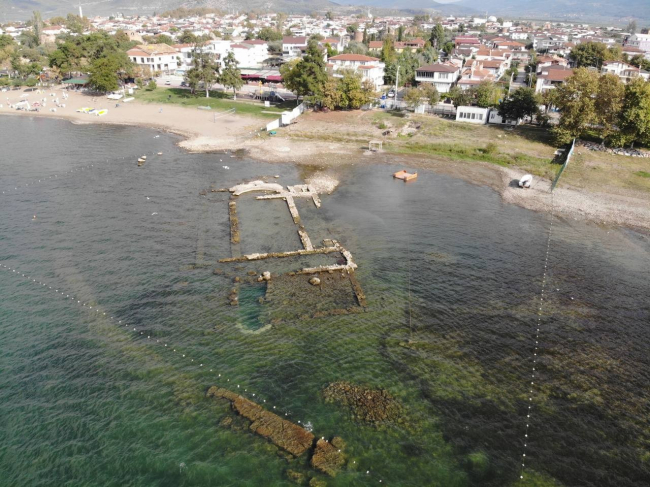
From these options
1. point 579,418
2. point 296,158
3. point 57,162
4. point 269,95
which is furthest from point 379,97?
point 579,418

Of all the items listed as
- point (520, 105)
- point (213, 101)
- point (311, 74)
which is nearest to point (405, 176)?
point (520, 105)

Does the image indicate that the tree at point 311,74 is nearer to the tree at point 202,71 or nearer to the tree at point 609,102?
the tree at point 202,71

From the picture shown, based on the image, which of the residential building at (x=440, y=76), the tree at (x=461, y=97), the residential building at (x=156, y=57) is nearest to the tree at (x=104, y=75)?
the residential building at (x=156, y=57)

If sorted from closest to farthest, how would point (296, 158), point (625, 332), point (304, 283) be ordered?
1. point (625, 332)
2. point (304, 283)
3. point (296, 158)

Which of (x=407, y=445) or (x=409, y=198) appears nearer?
(x=407, y=445)

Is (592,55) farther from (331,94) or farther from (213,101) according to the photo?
(213,101)

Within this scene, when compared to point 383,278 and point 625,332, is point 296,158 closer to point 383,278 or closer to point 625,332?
point 383,278
